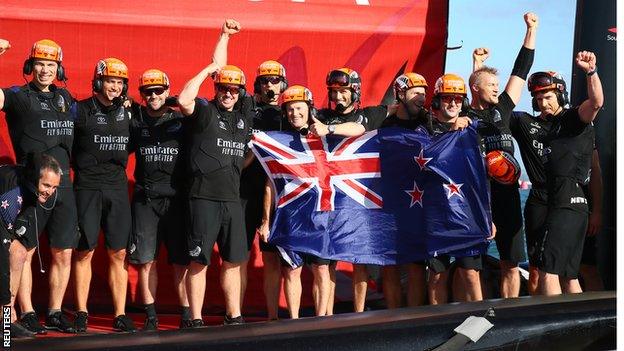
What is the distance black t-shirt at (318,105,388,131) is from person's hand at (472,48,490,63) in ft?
3.79

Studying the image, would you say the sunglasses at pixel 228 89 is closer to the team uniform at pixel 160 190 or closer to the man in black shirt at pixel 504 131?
the team uniform at pixel 160 190

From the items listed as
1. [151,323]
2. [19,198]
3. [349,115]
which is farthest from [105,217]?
[349,115]

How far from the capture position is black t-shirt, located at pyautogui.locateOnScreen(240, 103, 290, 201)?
25.2ft

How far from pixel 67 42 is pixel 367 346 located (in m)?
3.99

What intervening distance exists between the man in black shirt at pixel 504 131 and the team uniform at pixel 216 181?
174 centimetres

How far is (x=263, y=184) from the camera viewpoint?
25.5 feet

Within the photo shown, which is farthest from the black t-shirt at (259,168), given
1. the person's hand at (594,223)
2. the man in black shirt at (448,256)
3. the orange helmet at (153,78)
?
the person's hand at (594,223)

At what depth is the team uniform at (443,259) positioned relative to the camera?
7.50m

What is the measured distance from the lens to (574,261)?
7.33 metres

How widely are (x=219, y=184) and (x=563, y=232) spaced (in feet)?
7.92

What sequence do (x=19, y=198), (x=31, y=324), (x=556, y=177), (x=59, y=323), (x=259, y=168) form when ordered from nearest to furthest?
(x=19, y=198) → (x=31, y=324) → (x=59, y=323) → (x=556, y=177) → (x=259, y=168)

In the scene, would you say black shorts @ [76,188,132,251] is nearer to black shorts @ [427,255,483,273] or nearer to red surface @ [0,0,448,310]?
red surface @ [0,0,448,310]

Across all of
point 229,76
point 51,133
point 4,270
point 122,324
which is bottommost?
point 122,324

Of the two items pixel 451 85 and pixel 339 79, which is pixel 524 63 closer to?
pixel 451 85
